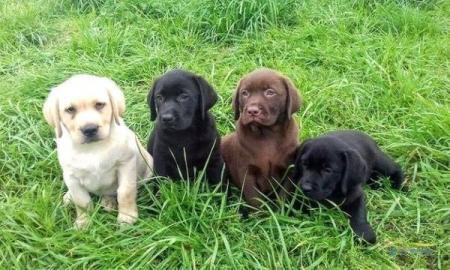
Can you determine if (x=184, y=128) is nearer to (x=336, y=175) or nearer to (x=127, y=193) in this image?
(x=127, y=193)

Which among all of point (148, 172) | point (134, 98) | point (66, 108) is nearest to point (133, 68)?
point (134, 98)

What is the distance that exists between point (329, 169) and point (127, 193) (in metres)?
1.43

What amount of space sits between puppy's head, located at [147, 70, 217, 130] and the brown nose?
309 millimetres

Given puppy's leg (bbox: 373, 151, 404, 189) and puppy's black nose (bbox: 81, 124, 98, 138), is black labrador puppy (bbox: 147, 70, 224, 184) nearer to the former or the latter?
puppy's black nose (bbox: 81, 124, 98, 138)

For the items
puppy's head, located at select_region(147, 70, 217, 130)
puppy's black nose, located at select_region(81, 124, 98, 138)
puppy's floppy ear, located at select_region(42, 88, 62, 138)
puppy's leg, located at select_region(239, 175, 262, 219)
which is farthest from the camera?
puppy's leg, located at select_region(239, 175, 262, 219)

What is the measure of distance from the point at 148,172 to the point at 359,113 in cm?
206

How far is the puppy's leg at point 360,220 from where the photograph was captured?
3861mm

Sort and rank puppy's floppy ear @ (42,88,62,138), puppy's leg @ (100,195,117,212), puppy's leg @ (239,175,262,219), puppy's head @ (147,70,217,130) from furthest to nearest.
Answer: puppy's leg @ (100,195,117,212) < puppy's leg @ (239,175,262,219) < puppy's head @ (147,70,217,130) < puppy's floppy ear @ (42,88,62,138)

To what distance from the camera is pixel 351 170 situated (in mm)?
3836

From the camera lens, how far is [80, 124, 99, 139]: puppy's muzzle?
12.2 ft

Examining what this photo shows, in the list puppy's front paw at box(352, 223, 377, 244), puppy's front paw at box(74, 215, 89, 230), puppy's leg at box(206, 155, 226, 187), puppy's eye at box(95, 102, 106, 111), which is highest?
puppy's eye at box(95, 102, 106, 111)

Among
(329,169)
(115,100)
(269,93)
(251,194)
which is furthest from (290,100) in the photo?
(115,100)

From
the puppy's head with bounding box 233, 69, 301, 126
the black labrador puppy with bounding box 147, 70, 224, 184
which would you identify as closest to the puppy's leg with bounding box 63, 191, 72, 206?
the black labrador puppy with bounding box 147, 70, 224, 184

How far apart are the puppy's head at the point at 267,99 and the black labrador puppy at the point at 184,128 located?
0.88ft
